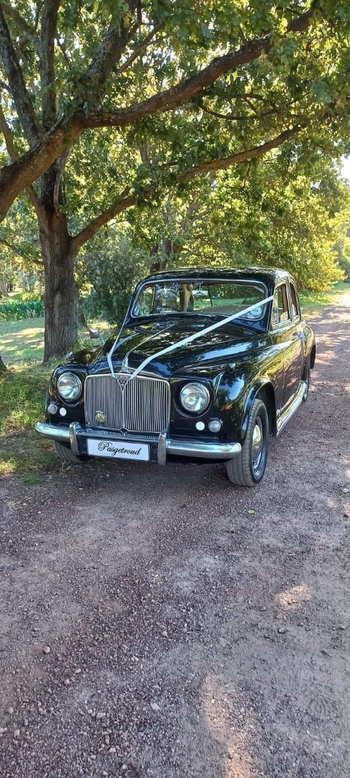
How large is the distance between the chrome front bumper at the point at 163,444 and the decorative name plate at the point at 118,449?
33mm

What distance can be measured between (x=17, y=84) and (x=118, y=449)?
6637mm

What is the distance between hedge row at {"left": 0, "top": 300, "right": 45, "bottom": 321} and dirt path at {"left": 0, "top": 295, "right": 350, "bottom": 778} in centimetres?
3356

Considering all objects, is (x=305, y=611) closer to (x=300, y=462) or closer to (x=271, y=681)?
(x=271, y=681)

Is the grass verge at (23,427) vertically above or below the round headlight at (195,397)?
below

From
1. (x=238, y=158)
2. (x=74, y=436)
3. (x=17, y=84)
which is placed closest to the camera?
(x=74, y=436)

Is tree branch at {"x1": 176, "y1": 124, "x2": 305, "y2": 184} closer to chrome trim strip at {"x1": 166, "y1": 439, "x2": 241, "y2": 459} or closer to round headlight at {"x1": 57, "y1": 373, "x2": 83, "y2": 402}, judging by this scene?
round headlight at {"x1": 57, "y1": 373, "x2": 83, "y2": 402}

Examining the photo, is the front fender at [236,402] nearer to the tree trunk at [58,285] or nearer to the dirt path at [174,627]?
the dirt path at [174,627]

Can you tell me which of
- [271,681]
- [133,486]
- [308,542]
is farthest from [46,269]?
[271,681]

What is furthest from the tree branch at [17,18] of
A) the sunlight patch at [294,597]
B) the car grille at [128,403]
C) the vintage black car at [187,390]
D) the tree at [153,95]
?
the sunlight patch at [294,597]

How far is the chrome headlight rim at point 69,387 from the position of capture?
14.4 ft

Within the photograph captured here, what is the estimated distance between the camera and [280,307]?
5.64m

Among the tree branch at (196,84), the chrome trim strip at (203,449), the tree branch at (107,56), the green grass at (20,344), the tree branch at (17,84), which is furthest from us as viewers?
the green grass at (20,344)

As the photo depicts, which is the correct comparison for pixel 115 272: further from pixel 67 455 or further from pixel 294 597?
pixel 294 597

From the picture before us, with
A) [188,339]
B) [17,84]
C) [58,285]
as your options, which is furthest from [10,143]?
[188,339]
